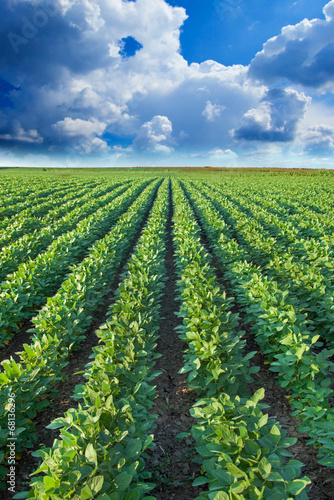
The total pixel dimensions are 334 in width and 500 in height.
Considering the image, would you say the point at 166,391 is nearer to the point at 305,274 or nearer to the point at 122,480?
the point at 122,480

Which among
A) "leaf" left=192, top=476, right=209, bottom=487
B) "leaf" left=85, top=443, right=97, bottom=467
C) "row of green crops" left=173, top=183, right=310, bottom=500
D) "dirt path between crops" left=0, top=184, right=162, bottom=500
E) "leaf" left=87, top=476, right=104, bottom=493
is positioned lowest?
"dirt path between crops" left=0, top=184, right=162, bottom=500

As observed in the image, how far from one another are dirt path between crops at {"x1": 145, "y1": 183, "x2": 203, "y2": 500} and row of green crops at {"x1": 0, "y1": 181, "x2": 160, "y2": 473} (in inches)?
58.0

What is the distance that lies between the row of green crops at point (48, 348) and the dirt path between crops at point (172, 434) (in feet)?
4.83

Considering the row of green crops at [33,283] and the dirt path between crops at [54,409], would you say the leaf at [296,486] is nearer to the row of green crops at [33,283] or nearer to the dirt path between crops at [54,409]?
the dirt path between crops at [54,409]

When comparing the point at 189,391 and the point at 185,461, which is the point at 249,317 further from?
the point at 185,461

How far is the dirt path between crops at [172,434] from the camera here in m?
2.80

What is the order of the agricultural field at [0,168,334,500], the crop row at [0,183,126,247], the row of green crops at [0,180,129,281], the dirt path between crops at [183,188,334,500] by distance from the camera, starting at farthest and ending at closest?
the crop row at [0,183,126,247], the row of green crops at [0,180,129,281], the dirt path between crops at [183,188,334,500], the agricultural field at [0,168,334,500]

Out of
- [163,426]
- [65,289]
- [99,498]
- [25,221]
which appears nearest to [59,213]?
[25,221]

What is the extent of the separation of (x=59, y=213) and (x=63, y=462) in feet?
48.1

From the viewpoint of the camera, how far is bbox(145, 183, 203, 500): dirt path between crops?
9.18 ft

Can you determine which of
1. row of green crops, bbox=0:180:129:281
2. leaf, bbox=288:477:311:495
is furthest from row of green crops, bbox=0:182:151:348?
leaf, bbox=288:477:311:495

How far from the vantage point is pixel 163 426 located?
3490 mm

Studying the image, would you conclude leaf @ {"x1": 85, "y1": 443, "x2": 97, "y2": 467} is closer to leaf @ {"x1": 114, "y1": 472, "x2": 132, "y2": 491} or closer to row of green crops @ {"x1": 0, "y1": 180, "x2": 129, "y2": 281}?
leaf @ {"x1": 114, "y1": 472, "x2": 132, "y2": 491}

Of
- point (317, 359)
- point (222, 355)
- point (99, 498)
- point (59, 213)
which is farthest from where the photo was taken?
point (59, 213)
